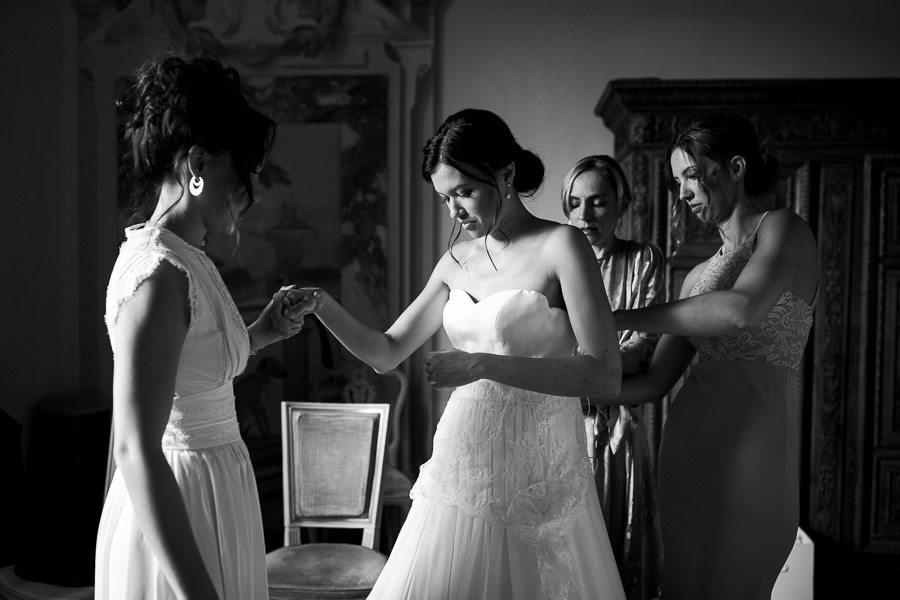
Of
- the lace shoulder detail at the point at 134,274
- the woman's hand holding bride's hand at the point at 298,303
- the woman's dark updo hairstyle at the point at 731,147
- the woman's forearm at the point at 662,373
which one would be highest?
the woman's dark updo hairstyle at the point at 731,147

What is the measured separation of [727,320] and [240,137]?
1224 millimetres

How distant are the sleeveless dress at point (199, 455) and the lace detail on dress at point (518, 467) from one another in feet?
1.71

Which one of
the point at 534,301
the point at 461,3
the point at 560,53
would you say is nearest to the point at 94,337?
the point at 461,3

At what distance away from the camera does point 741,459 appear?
2.03 m

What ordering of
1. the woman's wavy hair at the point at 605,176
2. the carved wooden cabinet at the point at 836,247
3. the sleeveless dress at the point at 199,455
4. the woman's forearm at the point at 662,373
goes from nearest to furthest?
1. the sleeveless dress at the point at 199,455
2. the woman's forearm at the point at 662,373
3. the woman's wavy hair at the point at 605,176
4. the carved wooden cabinet at the point at 836,247

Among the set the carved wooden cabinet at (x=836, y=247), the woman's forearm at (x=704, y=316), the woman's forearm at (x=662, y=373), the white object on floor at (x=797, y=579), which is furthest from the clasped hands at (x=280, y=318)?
the white object on floor at (x=797, y=579)

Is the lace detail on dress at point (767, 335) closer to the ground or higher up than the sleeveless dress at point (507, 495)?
higher up

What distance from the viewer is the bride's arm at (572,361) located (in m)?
1.71

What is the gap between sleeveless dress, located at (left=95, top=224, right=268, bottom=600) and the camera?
1.30 metres

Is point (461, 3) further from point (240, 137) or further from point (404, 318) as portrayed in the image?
point (240, 137)

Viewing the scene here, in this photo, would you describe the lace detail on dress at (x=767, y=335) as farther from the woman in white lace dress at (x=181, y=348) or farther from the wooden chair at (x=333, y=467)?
the wooden chair at (x=333, y=467)

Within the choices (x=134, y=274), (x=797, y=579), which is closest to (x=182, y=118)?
(x=134, y=274)

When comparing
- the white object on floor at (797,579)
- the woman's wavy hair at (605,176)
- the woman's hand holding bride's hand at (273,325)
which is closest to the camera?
the woman's hand holding bride's hand at (273,325)

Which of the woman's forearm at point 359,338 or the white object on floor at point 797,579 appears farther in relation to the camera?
the white object on floor at point 797,579
